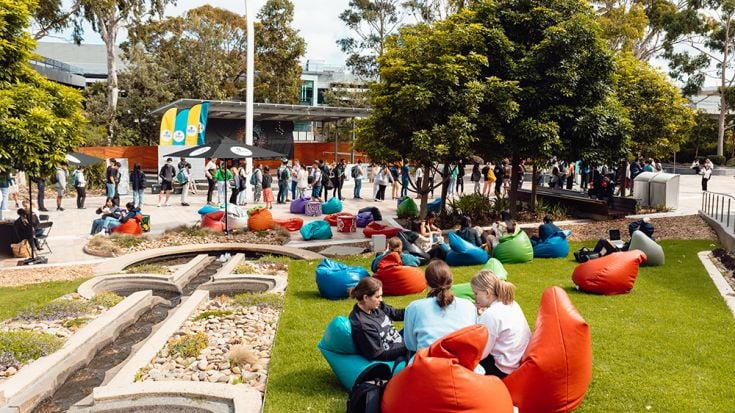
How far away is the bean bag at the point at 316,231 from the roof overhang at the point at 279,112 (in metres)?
17.0

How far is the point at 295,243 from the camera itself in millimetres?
16391

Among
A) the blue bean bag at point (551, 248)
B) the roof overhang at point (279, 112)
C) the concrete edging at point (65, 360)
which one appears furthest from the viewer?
the roof overhang at point (279, 112)

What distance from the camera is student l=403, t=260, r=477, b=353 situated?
5.49 m

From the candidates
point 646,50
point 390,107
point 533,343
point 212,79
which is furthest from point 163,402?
point 646,50

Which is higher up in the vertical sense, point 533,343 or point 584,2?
point 584,2

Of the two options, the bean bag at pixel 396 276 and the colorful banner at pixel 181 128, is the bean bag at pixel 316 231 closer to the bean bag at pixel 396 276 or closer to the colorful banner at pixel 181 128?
the bean bag at pixel 396 276

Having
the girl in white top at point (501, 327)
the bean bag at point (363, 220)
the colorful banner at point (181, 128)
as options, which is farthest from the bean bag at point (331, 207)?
the girl in white top at point (501, 327)

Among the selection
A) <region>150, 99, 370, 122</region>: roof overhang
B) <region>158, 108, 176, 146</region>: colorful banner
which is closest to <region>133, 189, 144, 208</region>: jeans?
<region>158, 108, 176, 146</region>: colorful banner

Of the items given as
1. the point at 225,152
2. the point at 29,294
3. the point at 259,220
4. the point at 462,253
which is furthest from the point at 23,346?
the point at 259,220

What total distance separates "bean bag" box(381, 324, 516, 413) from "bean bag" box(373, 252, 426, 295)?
545 cm

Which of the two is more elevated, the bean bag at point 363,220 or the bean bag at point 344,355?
the bean bag at point 363,220

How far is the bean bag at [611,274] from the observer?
33.7 feet

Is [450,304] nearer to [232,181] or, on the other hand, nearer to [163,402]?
[163,402]

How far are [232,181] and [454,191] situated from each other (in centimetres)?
1158
